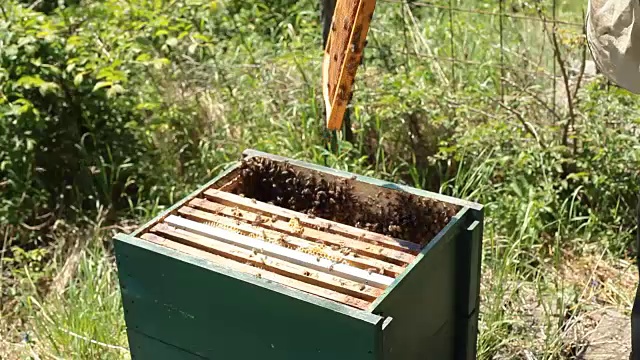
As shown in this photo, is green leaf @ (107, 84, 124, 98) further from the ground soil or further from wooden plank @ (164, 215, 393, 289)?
wooden plank @ (164, 215, 393, 289)

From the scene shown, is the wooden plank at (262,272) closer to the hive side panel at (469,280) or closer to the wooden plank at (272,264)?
the wooden plank at (272,264)

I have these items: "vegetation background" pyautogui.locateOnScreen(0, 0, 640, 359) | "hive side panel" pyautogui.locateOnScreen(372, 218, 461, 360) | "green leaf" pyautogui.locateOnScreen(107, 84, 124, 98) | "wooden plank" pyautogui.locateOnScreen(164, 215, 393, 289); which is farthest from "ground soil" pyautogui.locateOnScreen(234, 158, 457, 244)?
"green leaf" pyautogui.locateOnScreen(107, 84, 124, 98)

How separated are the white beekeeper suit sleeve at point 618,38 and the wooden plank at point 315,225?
78 cm

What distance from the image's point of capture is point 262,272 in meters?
2.37

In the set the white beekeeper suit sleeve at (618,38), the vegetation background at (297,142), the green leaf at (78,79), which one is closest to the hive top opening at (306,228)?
the white beekeeper suit sleeve at (618,38)

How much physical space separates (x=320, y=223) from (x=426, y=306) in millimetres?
433

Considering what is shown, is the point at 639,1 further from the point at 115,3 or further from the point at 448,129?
the point at 115,3

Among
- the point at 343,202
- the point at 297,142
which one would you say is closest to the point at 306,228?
the point at 343,202

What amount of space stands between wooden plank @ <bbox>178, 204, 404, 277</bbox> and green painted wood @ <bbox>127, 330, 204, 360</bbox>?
0.41m

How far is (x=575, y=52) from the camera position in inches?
200

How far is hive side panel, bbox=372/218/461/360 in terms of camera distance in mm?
2252

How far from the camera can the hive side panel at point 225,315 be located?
85.2 inches

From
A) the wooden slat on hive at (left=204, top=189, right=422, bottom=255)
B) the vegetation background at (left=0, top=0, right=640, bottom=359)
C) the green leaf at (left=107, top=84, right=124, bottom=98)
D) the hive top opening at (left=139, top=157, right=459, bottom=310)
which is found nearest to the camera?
the hive top opening at (left=139, top=157, right=459, bottom=310)

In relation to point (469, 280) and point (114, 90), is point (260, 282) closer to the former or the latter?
point (469, 280)
